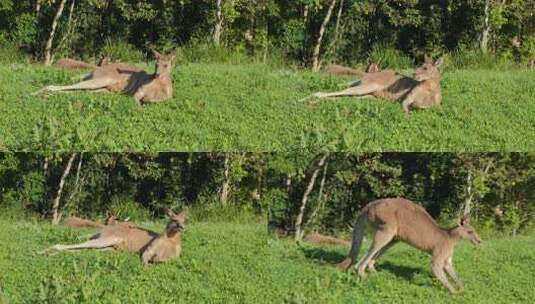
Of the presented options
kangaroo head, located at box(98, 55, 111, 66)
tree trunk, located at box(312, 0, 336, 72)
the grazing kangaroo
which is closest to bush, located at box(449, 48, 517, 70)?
tree trunk, located at box(312, 0, 336, 72)

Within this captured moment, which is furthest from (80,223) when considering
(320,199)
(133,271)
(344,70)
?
(344,70)

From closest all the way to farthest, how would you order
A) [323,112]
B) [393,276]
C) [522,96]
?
1. [393,276]
2. [323,112]
3. [522,96]

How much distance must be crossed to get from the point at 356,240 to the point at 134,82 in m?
3.49

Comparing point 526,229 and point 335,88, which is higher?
point 335,88

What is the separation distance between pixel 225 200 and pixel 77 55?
319cm

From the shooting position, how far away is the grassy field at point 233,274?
11.2m

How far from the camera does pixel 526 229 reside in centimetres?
1338

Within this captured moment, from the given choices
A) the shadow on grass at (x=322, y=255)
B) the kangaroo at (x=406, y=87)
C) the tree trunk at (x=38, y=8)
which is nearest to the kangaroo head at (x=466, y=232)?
the shadow on grass at (x=322, y=255)

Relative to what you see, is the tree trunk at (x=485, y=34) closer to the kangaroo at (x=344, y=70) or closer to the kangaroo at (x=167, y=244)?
the kangaroo at (x=344, y=70)

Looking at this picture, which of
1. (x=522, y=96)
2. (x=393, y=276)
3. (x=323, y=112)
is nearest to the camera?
(x=393, y=276)

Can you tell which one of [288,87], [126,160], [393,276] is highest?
[288,87]

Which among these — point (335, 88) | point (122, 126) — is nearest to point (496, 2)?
point (335, 88)

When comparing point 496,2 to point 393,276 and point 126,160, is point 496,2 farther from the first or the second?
point 126,160

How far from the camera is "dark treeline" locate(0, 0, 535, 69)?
1262 cm
